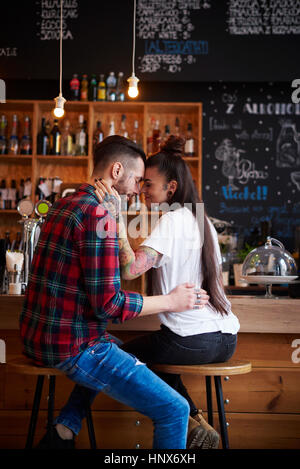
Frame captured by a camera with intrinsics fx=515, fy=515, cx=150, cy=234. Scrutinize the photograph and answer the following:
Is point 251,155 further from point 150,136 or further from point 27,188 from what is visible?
point 27,188

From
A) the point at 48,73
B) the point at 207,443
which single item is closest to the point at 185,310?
the point at 207,443

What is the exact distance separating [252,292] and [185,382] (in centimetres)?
141

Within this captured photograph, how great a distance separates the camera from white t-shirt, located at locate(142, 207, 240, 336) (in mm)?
1734

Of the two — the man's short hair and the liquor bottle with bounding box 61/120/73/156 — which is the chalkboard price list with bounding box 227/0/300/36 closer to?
the liquor bottle with bounding box 61/120/73/156

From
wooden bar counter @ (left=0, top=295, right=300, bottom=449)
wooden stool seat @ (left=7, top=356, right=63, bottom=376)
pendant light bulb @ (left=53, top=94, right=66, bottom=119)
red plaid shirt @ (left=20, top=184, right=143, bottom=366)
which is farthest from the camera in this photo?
pendant light bulb @ (left=53, top=94, right=66, bottom=119)

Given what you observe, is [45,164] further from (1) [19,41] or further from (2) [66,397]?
(2) [66,397]

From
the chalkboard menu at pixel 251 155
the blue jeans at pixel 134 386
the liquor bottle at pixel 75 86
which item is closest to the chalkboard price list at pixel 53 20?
the liquor bottle at pixel 75 86

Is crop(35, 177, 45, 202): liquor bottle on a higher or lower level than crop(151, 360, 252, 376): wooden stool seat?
higher

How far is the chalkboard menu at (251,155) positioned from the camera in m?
4.52

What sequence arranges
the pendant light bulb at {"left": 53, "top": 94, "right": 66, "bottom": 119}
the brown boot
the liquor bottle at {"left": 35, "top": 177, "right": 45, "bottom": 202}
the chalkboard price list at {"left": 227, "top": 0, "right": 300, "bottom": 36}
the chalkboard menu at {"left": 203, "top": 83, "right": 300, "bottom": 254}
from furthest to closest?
the chalkboard menu at {"left": 203, "top": 83, "right": 300, "bottom": 254}, the liquor bottle at {"left": 35, "top": 177, "right": 45, "bottom": 202}, the chalkboard price list at {"left": 227, "top": 0, "right": 300, "bottom": 36}, the pendant light bulb at {"left": 53, "top": 94, "right": 66, "bottom": 119}, the brown boot

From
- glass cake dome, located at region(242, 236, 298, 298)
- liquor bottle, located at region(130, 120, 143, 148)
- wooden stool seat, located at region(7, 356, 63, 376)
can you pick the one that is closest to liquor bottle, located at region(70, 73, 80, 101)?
liquor bottle, located at region(130, 120, 143, 148)

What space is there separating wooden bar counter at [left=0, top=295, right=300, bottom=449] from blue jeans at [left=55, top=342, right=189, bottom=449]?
0.60 m

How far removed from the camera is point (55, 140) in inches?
169

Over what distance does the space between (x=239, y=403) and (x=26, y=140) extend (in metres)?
3.03
